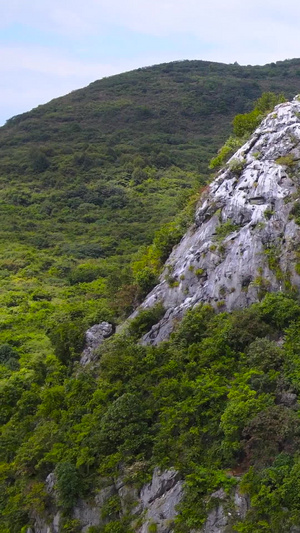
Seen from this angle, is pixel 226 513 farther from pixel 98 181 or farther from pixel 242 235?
pixel 98 181

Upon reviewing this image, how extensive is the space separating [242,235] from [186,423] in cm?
635

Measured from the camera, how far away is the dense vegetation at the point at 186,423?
1059 centimetres

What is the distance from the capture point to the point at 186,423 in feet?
40.8

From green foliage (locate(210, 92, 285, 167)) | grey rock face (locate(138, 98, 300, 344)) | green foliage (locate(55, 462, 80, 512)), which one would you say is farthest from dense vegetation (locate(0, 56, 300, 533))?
grey rock face (locate(138, 98, 300, 344))

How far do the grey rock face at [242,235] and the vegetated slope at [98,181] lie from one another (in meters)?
2.46

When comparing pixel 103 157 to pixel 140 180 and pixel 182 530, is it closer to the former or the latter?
pixel 140 180

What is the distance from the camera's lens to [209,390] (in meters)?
12.9

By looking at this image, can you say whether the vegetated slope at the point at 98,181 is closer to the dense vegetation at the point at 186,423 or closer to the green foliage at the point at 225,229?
the green foliage at the point at 225,229

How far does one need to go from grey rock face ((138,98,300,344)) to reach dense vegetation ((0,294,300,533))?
2.51 feet

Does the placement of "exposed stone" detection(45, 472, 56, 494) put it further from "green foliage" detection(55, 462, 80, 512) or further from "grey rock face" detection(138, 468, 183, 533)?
"grey rock face" detection(138, 468, 183, 533)

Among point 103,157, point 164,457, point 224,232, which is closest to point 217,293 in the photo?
point 224,232

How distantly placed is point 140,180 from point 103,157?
754cm

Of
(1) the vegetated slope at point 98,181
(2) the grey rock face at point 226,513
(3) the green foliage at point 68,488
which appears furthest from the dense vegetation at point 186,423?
(1) the vegetated slope at point 98,181

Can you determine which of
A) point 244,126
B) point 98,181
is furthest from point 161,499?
point 98,181
